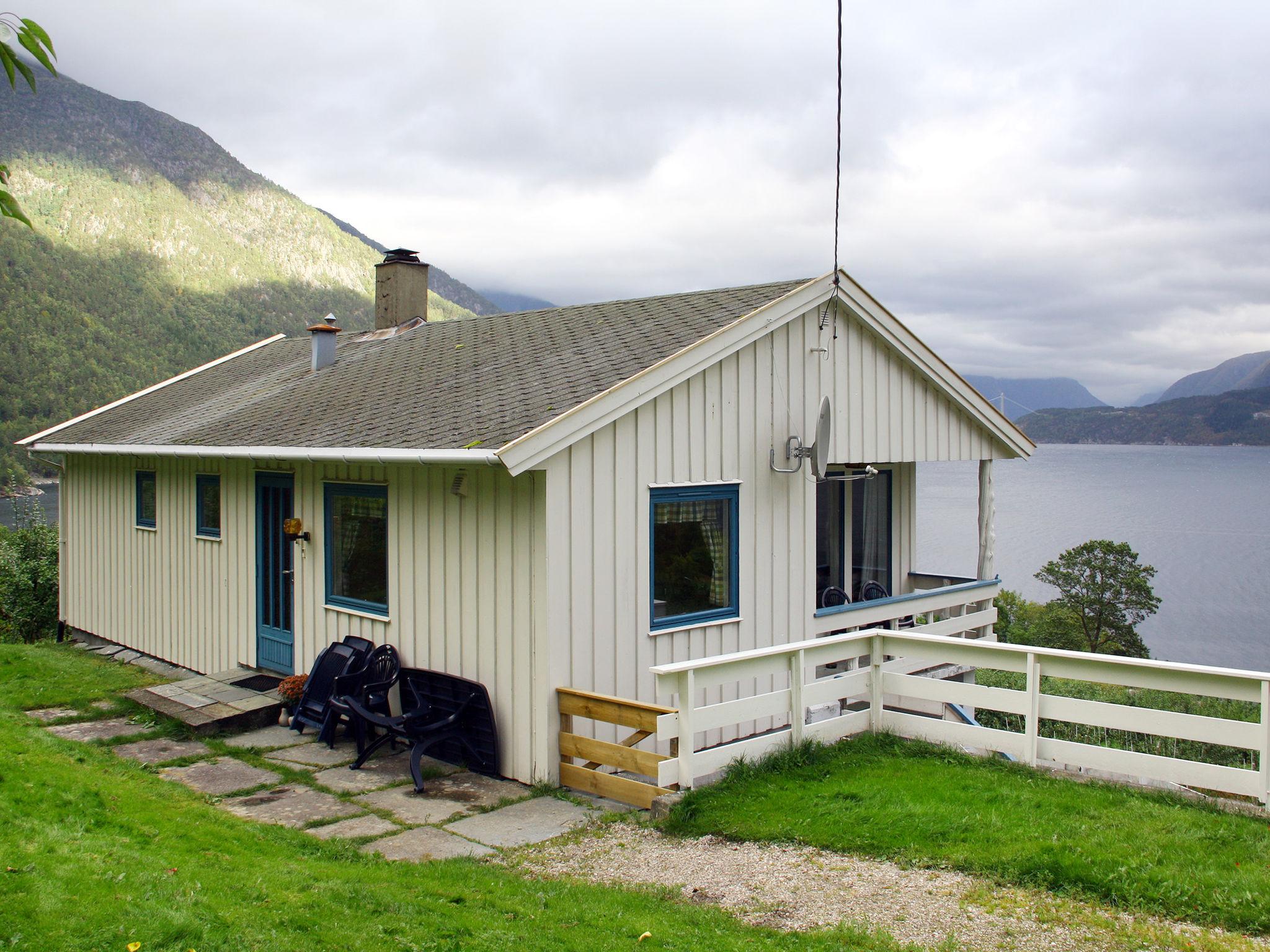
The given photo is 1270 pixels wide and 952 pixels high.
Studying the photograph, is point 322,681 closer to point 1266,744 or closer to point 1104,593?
point 1266,744

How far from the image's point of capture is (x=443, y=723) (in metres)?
7.36

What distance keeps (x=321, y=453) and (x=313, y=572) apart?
67.6 inches

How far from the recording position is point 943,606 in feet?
35.9

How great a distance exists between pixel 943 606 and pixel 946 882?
20.9 ft

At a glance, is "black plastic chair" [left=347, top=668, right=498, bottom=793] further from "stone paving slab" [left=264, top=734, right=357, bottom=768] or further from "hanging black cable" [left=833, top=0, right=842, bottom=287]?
"hanging black cable" [left=833, top=0, right=842, bottom=287]

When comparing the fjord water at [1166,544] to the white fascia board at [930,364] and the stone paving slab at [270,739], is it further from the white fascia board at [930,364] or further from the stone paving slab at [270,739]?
the stone paving slab at [270,739]

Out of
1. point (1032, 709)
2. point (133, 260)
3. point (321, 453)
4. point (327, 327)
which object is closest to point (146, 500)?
point (327, 327)

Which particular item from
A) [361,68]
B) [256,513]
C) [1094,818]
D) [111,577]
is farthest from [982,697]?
[361,68]

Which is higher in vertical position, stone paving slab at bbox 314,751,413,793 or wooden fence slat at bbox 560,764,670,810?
wooden fence slat at bbox 560,764,670,810

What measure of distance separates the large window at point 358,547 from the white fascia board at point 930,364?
4802 mm

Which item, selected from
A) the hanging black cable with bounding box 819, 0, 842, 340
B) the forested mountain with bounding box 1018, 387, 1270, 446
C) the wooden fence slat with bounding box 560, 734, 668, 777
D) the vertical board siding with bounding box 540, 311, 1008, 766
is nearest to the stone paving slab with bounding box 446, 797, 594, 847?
the wooden fence slat with bounding box 560, 734, 668, 777

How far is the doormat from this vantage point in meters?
9.83

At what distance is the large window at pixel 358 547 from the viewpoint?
870 centimetres

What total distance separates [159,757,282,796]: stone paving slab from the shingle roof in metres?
2.67
